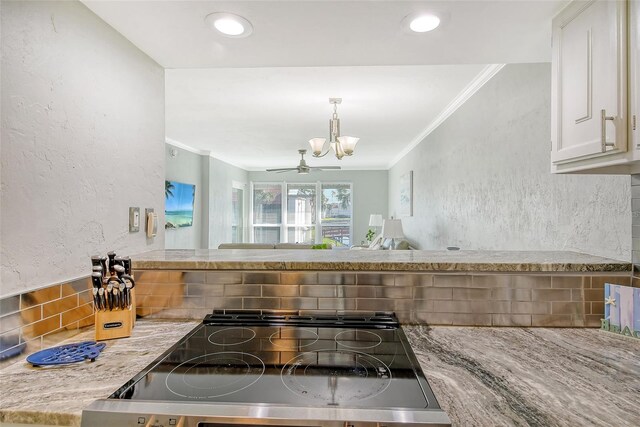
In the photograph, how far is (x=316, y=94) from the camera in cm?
312

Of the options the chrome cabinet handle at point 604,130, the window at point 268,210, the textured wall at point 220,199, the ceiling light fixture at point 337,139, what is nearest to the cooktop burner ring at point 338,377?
the chrome cabinet handle at point 604,130

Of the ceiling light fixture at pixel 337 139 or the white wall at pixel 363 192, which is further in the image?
the white wall at pixel 363 192

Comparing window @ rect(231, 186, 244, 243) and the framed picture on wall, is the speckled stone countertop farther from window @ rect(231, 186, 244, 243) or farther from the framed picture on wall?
window @ rect(231, 186, 244, 243)

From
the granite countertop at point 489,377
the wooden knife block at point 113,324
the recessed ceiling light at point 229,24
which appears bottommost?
the granite countertop at point 489,377

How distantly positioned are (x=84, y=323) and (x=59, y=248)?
0.88 ft

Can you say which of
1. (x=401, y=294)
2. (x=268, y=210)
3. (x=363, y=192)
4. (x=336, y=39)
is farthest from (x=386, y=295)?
(x=268, y=210)

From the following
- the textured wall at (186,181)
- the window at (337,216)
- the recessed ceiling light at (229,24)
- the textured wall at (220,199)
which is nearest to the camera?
the recessed ceiling light at (229,24)

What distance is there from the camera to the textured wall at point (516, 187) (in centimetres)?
133

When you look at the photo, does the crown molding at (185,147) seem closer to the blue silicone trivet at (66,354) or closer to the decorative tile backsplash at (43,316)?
the decorative tile backsplash at (43,316)

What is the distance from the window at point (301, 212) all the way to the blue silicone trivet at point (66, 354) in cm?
712

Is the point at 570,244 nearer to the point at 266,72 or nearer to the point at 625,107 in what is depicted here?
the point at 625,107

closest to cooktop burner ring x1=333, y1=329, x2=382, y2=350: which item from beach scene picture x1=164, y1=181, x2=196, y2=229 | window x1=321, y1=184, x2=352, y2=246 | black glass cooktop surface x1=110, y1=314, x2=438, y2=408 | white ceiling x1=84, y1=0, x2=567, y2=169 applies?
black glass cooktop surface x1=110, y1=314, x2=438, y2=408

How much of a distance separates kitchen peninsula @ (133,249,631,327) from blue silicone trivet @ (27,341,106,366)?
279mm

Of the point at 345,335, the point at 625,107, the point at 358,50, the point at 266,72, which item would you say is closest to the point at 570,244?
the point at 625,107
